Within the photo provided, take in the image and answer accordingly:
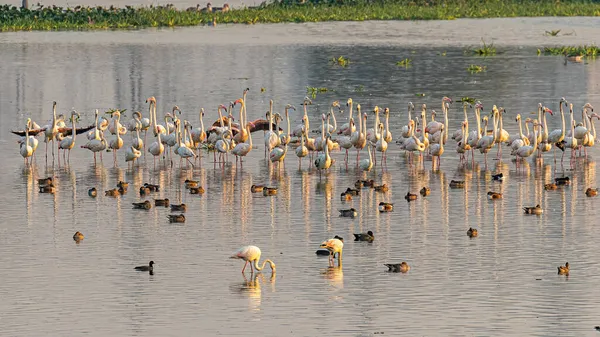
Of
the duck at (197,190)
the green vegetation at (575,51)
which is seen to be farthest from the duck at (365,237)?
the green vegetation at (575,51)

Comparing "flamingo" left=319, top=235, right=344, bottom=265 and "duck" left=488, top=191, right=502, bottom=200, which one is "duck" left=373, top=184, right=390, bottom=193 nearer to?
"duck" left=488, top=191, right=502, bottom=200

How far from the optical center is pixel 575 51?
69438 mm

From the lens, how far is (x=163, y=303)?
71.1 feet

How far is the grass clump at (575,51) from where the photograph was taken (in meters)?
69.3

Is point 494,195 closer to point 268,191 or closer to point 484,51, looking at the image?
point 268,191

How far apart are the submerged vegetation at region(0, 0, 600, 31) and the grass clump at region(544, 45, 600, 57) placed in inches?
1085

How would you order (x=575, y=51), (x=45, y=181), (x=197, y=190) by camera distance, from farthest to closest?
(x=575, y=51) → (x=45, y=181) → (x=197, y=190)

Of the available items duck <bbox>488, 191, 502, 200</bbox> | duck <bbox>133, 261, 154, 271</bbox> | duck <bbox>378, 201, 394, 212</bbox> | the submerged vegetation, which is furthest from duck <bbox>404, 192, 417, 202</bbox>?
the submerged vegetation

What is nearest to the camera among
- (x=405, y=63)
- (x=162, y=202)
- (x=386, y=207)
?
(x=386, y=207)

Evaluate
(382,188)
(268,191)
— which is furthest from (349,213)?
(268,191)

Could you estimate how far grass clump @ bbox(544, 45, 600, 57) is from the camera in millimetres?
69312

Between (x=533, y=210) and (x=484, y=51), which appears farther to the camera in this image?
(x=484, y=51)

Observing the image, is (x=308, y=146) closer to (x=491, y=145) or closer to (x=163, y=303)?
(x=491, y=145)

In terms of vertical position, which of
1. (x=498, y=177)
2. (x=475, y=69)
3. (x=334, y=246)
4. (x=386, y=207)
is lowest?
(x=334, y=246)
